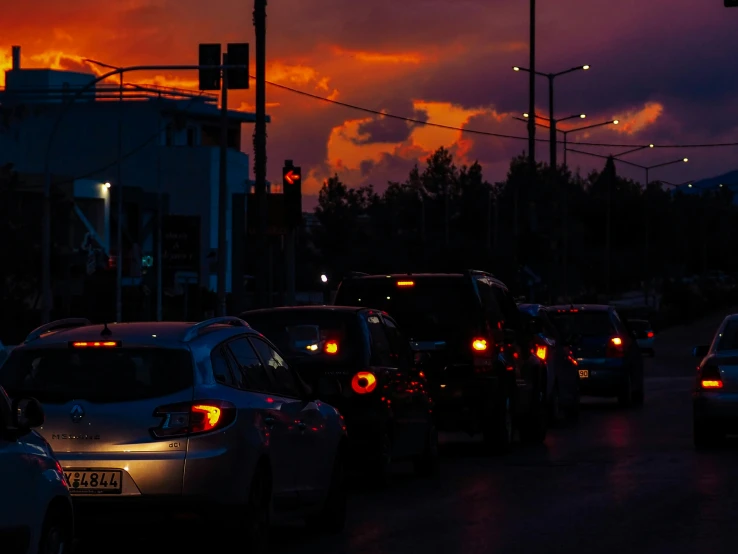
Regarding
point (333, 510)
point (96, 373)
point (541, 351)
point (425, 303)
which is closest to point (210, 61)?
point (541, 351)

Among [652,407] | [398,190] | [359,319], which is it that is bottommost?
[652,407]

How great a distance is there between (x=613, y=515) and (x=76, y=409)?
4.73 metres

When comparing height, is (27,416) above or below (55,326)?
below

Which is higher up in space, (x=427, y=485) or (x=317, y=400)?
(x=317, y=400)

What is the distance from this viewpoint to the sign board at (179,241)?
90.0m

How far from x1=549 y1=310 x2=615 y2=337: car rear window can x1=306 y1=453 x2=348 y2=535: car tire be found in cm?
1689

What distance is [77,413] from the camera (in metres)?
9.77

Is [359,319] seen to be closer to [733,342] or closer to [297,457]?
[297,457]

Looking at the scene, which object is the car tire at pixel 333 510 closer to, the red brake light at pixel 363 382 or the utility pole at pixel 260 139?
the red brake light at pixel 363 382

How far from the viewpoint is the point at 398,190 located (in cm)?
14150

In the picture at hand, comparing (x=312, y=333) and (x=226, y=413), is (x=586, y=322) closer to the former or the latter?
(x=312, y=333)

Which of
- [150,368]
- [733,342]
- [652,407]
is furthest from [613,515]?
[652,407]

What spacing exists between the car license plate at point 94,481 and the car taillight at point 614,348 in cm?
1953

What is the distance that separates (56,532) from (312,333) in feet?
21.2
